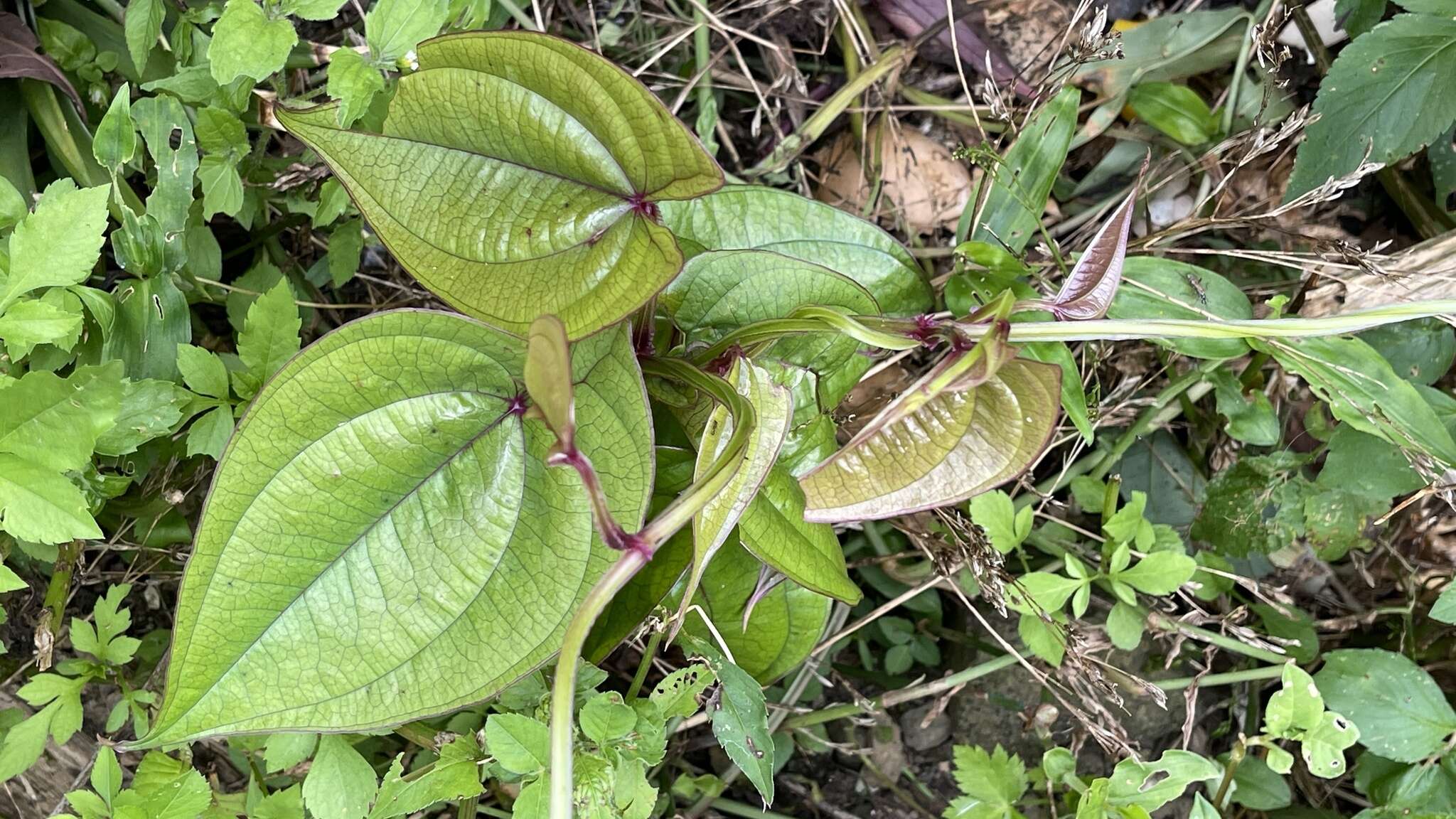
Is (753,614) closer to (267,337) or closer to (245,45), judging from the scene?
(267,337)

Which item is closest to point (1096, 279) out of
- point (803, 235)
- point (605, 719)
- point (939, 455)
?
point (939, 455)

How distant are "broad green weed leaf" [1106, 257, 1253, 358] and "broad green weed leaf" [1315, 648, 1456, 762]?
1.32 feet

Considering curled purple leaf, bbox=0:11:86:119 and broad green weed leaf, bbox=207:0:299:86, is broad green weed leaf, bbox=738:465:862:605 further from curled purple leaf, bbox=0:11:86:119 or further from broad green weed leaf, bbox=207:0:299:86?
curled purple leaf, bbox=0:11:86:119

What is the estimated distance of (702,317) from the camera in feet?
2.64

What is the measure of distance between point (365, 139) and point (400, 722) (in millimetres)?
395

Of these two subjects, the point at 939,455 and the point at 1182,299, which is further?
the point at 1182,299

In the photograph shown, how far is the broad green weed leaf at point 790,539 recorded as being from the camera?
75cm

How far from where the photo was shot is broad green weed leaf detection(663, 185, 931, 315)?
33.2 inches

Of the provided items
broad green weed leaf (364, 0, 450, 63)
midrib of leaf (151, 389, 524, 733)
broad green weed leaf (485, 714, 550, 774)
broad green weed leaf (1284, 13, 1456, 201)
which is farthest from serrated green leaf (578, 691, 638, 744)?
broad green weed leaf (1284, 13, 1456, 201)

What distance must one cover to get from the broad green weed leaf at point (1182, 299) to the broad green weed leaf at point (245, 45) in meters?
0.78

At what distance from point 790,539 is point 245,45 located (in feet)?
1.93

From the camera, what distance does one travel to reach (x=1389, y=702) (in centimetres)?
103

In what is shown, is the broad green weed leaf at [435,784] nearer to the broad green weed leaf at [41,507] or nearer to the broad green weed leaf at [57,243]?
the broad green weed leaf at [41,507]

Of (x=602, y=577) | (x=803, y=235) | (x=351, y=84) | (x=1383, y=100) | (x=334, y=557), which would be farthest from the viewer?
(x=1383, y=100)
